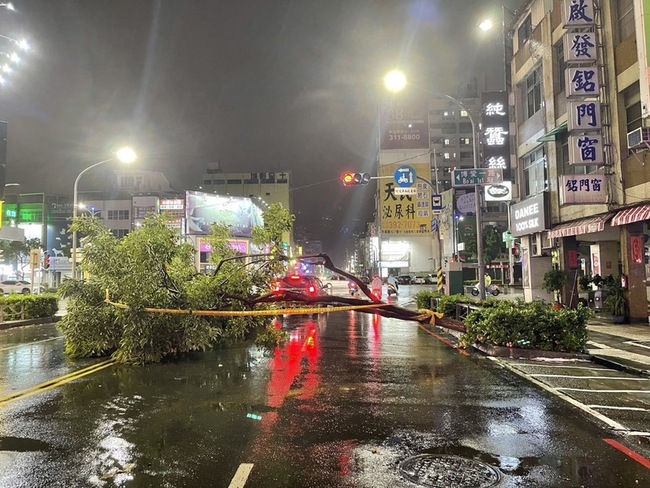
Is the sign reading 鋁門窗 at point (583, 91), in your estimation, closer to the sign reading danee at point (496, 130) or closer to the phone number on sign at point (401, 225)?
the sign reading danee at point (496, 130)

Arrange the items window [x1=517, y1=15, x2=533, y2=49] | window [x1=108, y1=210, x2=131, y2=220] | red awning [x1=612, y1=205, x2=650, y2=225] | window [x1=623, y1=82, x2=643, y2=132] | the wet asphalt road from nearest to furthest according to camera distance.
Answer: the wet asphalt road → red awning [x1=612, y1=205, x2=650, y2=225] → window [x1=623, y1=82, x2=643, y2=132] → window [x1=517, y1=15, x2=533, y2=49] → window [x1=108, y1=210, x2=131, y2=220]

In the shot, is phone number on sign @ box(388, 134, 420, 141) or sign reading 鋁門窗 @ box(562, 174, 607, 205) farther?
phone number on sign @ box(388, 134, 420, 141)

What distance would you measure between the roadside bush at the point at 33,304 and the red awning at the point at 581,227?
21777 millimetres

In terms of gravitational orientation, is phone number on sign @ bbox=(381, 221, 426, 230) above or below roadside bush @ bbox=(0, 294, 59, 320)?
above

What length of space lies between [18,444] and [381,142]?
82.3m

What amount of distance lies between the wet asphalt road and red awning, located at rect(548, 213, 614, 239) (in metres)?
9.31

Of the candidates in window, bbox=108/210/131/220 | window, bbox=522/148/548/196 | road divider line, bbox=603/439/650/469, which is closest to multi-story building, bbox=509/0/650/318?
window, bbox=522/148/548/196

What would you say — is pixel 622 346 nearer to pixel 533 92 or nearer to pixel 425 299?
pixel 425 299

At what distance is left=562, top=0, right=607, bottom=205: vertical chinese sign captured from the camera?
1625 centimetres

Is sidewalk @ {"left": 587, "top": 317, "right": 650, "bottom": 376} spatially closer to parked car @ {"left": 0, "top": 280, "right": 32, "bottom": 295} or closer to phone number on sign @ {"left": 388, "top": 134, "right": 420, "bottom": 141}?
parked car @ {"left": 0, "top": 280, "right": 32, "bottom": 295}

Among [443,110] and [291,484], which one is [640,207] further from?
[443,110]

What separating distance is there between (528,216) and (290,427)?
20451 mm

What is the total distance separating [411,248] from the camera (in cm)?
8231

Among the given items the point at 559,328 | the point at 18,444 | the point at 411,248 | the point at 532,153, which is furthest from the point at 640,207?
the point at 411,248
